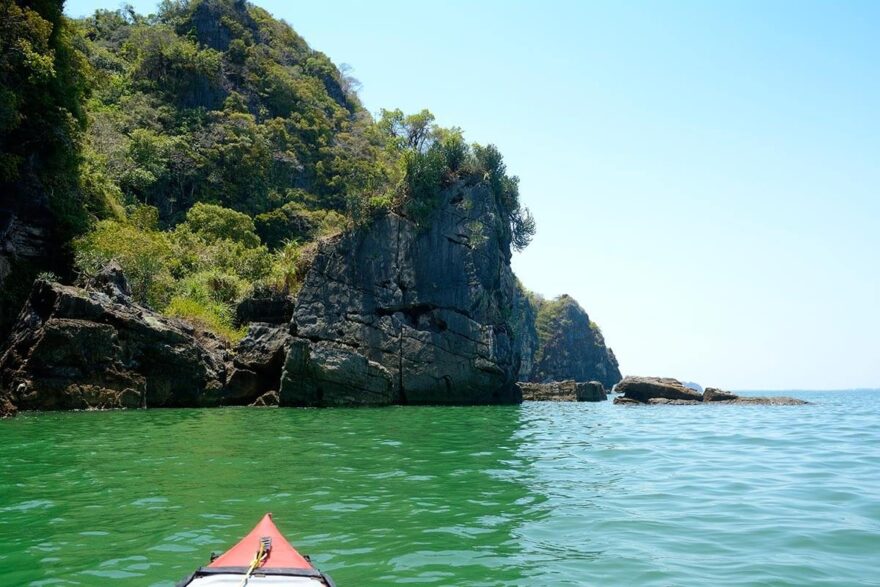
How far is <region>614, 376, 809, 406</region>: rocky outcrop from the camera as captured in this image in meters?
37.7

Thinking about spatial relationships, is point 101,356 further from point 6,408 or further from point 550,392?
point 550,392

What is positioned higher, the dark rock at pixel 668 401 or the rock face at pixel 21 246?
the rock face at pixel 21 246

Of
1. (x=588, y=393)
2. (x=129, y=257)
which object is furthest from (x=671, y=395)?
(x=129, y=257)

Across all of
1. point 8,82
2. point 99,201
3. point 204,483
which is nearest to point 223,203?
point 99,201

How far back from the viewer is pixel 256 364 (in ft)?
89.2

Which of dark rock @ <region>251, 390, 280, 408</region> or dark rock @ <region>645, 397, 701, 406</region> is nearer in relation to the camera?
dark rock @ <region>251, 390, 280, 408</region>

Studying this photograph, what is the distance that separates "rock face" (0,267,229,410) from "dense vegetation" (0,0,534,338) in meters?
3.36

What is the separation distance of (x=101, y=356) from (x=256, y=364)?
6.63 m

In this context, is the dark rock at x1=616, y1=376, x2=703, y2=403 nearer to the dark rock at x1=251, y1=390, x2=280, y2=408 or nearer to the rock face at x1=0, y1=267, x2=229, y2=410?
the dark rock at x1=251, y1=390, x2=280, y2=408

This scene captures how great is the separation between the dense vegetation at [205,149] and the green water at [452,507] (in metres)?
15.4

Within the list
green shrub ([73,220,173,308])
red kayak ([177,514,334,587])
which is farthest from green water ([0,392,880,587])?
green shrub ([73,220,173,308])

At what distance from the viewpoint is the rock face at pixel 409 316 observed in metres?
27.8

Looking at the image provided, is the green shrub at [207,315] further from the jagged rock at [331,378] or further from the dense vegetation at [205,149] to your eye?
the jagged rock at [331,378]

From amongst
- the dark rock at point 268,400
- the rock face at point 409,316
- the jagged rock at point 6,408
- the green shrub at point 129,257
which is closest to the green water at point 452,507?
the jagged rock at point 6,408
